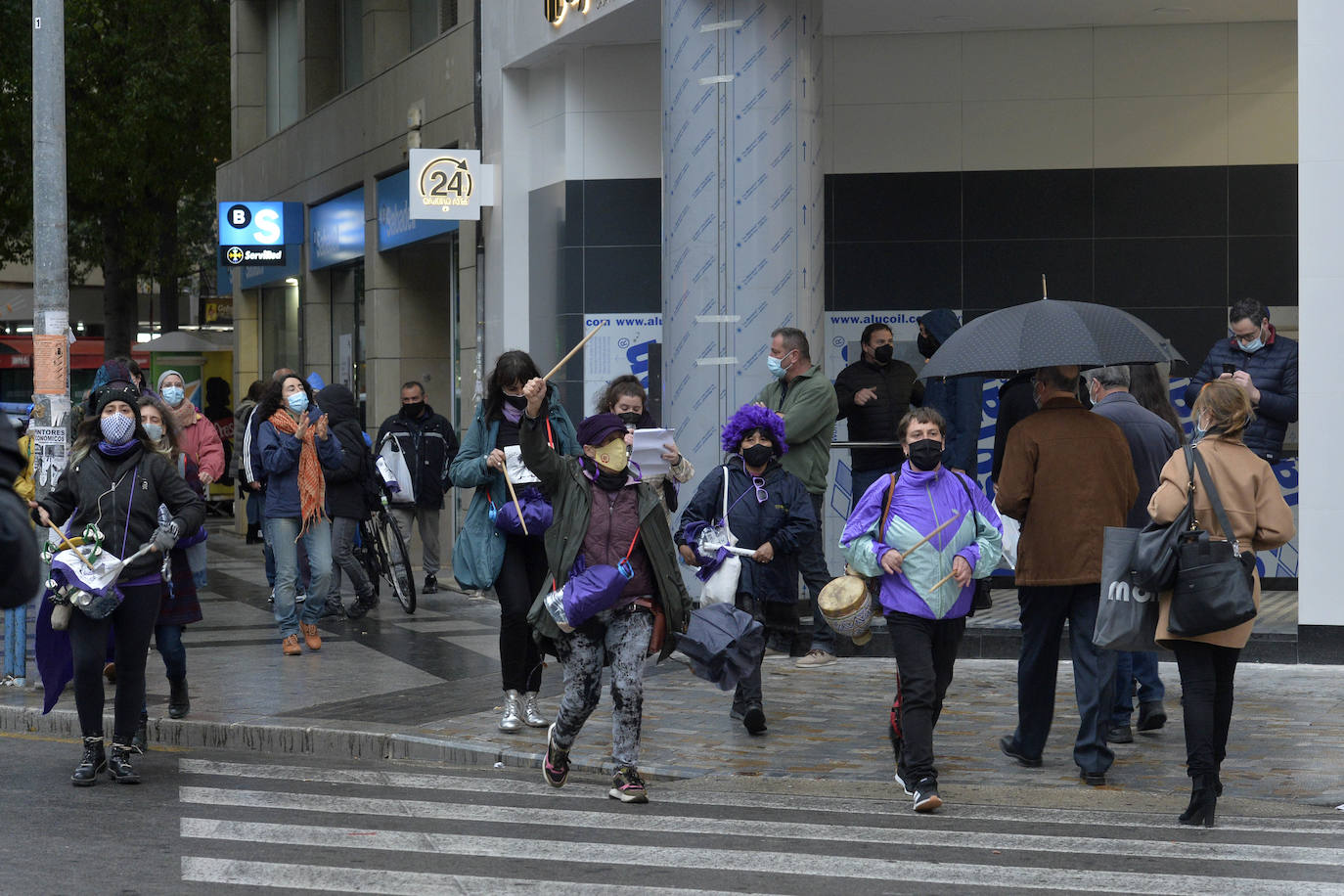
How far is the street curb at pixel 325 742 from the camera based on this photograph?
28.0 feet

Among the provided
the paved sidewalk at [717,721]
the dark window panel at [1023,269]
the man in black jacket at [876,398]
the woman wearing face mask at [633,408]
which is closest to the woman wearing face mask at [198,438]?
the paved sidewalk at [717,721]

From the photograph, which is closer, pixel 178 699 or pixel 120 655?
pixel 120 655

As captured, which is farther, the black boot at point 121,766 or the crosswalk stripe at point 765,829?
the black boot at point 121,766

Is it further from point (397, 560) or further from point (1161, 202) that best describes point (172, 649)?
point (1161, 202)

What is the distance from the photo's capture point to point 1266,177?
13.9 metres

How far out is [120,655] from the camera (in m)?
8.30

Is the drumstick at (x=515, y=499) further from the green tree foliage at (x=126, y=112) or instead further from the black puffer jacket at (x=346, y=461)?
the green tree foliage at (x=126, y=112)

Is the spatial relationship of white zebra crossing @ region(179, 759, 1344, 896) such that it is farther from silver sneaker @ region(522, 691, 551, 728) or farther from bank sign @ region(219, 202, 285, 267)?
bank sign @ region(219, 202, 285, 267)

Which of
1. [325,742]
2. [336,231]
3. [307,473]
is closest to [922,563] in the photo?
[325,742]

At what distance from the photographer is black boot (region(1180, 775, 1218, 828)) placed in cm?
690

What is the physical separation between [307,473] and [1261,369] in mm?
6497

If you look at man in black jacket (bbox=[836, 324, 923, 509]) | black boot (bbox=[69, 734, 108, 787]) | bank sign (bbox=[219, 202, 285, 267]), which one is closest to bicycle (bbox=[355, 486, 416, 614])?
man in black jacket (bbox=[836, 324, 923, 509])

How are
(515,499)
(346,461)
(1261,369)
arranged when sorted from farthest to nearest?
(346,461)
(1261,369)
(515,499)

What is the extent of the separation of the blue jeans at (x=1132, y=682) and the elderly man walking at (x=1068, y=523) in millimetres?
810
